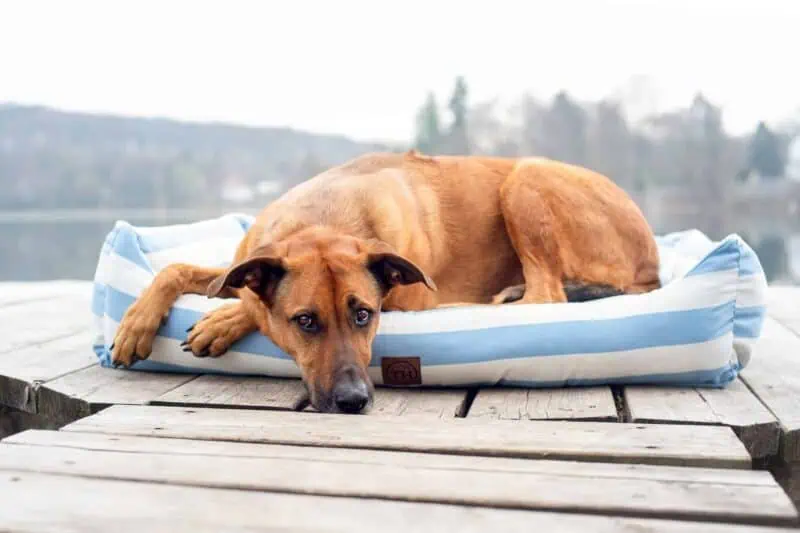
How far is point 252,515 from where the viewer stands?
4.81 ft

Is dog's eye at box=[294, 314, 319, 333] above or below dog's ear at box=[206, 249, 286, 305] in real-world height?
below

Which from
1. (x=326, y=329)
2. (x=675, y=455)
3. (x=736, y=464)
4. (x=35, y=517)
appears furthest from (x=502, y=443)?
(x=35, y=517)

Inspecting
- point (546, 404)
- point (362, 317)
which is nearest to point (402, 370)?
point (362, 317)

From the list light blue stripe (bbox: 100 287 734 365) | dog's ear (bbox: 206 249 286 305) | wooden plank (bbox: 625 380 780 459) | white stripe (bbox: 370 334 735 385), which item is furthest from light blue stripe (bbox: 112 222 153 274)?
wooden plank (bbox: 625 380 780 459)

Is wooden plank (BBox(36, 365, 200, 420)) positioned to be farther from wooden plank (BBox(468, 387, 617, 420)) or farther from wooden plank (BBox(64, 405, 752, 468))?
wooden plank (BBox(468, 387, 617, 420))

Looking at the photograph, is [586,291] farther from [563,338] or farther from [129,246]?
[129,246]

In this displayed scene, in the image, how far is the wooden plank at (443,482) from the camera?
57.9 inches

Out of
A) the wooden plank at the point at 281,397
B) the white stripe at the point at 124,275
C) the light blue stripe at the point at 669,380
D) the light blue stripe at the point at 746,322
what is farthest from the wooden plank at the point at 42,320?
the light blue stripe at the point at 746,322

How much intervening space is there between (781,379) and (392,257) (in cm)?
145

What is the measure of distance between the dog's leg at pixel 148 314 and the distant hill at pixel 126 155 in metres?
2.70

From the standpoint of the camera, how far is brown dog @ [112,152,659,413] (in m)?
2.55

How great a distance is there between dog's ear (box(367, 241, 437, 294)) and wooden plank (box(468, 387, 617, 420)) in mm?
416

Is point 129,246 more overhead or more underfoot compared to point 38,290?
more overhead

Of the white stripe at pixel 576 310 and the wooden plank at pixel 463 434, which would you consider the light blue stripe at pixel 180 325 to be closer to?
the white stripe at pixel 576 310
